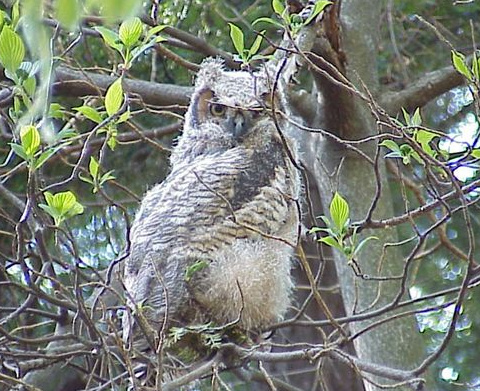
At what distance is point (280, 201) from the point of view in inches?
97.7

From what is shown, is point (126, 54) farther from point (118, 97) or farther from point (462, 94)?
point (462, 94)

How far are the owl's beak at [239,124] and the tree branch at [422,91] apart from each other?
76 cm

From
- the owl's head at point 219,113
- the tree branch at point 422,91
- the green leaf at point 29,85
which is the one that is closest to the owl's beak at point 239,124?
the owl's head at point 219,113

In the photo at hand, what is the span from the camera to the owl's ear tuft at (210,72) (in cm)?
284

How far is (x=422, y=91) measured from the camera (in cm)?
325

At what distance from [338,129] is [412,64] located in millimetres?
1683

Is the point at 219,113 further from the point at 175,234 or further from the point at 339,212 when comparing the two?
the point at 339,212

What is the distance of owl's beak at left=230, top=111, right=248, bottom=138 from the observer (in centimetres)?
270

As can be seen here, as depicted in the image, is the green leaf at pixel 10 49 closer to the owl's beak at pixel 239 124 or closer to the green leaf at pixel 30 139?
the green leaf at pixel 30 139

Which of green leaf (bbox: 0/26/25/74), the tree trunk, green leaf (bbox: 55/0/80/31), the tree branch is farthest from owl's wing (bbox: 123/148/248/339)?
green leaf (bbox: 55/0/80/31)

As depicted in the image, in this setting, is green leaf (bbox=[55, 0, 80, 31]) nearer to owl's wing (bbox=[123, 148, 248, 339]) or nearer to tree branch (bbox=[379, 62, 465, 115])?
owl's wing (bbox=[123, 148, 248, 339])

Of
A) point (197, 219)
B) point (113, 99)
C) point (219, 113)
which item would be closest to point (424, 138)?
point (113, 99)

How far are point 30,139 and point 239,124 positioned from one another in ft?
3.85

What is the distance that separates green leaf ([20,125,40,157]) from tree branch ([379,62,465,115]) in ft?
6.22
